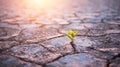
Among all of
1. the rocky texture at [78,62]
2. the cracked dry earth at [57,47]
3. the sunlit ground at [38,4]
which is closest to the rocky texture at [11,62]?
the cracked dry earth at [57,47]

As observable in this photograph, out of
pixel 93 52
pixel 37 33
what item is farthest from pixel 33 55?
pixel 37 33

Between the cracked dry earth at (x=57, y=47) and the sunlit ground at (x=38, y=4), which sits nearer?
the cracked dry earth at (x=57, y=47)

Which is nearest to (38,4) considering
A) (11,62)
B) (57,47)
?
(57,47)

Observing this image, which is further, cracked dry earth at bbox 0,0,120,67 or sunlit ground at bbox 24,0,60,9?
sunlit ground at bbox 24,0,60,9

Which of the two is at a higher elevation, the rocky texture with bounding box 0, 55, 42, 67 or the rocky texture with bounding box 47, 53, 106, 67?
the rocky texture with bounding box 0, 55, 42, 67

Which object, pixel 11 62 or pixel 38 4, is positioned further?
pixel 38 4

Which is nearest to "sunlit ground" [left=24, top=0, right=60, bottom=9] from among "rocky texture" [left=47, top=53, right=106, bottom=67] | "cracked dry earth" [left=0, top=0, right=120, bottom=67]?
"cracked dry earth" [left=0, top=0, right=120, bottom=67]

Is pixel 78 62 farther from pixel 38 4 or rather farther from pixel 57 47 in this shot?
pixel 38 4

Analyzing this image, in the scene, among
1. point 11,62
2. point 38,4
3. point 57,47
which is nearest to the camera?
point 11,62

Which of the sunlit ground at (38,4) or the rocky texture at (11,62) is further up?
the rocky texture at (11,62)

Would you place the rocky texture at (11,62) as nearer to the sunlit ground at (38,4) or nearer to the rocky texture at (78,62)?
the rocky texture at (78,62)

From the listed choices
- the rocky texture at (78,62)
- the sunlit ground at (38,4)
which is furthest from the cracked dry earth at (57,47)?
the sunlit ground at (38,4)

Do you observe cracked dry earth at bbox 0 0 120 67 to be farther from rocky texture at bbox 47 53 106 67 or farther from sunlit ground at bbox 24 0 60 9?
sunlit ground at bbox 24 0 60 9
